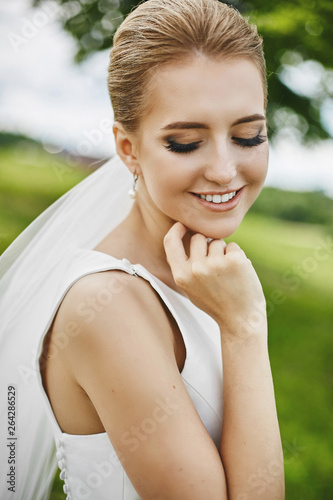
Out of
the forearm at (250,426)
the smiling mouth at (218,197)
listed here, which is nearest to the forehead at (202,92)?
the smiling mouth at (218,197)

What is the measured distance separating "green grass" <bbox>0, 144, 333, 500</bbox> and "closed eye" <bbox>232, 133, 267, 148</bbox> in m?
2.13

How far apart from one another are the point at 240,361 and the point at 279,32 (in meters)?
4.05

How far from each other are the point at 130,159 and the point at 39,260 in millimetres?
657

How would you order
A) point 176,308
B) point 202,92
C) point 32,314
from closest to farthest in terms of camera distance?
point 202,92, point 176,308, point 32,314

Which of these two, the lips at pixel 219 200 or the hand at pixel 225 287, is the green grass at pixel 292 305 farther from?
the lips at pixel 219 200

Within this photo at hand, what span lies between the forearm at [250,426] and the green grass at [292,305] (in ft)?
5.21

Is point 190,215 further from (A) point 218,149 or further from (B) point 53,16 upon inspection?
(B) point 53,16

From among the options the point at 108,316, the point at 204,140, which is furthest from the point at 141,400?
the point at 204,140

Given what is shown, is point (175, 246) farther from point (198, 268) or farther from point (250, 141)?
point (250, 141)

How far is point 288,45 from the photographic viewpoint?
4.96 metres

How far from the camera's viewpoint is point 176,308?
77.3 inches

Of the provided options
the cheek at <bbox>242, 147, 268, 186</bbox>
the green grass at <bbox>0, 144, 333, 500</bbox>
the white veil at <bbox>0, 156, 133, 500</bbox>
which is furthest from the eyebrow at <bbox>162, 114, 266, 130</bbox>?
the green grass at <bbox>0, 144, 333, 500</bbox>

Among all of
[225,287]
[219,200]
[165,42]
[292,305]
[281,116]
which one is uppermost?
[165,42]

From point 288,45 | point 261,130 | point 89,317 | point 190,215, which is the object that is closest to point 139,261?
point 190,215
